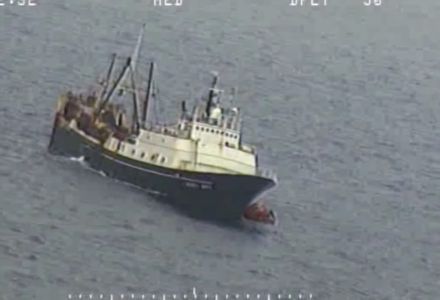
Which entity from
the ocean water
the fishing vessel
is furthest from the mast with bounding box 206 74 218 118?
the ocean water

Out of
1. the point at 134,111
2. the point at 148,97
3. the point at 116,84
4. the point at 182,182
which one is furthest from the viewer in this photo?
the point at 134,111

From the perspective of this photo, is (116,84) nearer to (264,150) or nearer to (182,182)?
(182,182)

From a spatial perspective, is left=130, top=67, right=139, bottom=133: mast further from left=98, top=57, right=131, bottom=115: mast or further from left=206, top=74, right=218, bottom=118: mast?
left=206, top=74, right=218, bottom=118: mast

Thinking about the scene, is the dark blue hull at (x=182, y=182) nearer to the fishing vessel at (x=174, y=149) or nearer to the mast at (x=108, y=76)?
the fishing vessel at (x=174, y=149)

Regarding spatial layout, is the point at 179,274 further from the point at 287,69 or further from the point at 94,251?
the point at 287,69

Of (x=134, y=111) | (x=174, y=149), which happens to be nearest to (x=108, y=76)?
(x=174, y=149)

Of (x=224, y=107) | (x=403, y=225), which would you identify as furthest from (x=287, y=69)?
(x=403, y=225)
